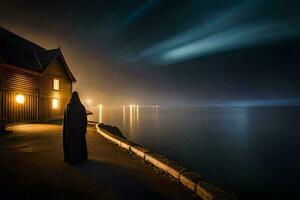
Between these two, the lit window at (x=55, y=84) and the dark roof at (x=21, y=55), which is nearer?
the dark roof at (x=21, y=55)

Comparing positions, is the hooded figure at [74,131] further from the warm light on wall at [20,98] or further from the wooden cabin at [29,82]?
the warm light on wall at [20,98]

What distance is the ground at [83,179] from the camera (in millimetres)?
3908

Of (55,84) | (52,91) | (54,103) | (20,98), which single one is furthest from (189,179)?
(55,84)

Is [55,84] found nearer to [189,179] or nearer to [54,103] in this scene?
[54,103]

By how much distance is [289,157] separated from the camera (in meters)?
16.1

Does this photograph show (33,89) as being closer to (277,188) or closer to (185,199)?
(185,199)

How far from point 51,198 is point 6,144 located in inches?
261

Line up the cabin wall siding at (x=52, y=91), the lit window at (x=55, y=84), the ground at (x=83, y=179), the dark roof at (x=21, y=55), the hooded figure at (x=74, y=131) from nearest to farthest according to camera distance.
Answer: the ground at (x=83, y=179)
the hooded figure at (x=74, y=131)
the dark roof at (x=21, y=55)
the cabin wall siding at (x=52, y=91)
the lit window at (x=55, y=84)

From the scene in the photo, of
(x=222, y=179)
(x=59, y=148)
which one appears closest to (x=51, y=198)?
(x=59, y=148)

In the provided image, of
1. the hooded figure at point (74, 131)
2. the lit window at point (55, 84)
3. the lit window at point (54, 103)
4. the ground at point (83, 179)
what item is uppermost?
the lit window at point (55, 84)

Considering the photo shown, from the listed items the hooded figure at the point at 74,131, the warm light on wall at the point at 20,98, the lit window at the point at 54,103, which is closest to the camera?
the hooded figure at the point at 74,131

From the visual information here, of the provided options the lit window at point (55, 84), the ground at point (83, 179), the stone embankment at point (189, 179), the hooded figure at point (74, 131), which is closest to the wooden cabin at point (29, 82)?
the lit window at point (55, 84)

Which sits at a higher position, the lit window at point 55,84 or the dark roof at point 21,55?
the dark roof at point 21,55

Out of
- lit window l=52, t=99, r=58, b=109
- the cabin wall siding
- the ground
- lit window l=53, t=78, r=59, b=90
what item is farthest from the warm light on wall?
the ground
